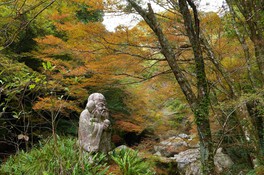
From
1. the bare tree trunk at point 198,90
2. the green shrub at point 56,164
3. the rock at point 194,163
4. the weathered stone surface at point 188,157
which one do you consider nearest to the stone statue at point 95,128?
the green shrub at point 56,164

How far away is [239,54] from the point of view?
6.69m

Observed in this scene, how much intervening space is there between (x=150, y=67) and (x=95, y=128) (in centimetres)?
196

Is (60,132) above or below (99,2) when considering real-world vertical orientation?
below

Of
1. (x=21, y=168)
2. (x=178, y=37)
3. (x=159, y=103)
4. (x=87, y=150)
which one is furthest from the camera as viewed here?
(x=159, y=103)

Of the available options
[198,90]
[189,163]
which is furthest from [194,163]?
[198,90]

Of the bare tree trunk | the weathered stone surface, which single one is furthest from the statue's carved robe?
the bare tree trunk

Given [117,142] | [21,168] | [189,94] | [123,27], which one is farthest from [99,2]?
[117,142]

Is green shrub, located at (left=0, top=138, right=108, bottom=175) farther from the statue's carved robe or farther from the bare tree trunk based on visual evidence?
the bare tree trunk

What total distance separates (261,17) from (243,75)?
2393mm

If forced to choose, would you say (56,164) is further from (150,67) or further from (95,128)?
(150,67)

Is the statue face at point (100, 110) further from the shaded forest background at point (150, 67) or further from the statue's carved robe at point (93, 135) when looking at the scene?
the shaded forest background at point (150, 67)

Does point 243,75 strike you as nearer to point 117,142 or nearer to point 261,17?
point 261,17

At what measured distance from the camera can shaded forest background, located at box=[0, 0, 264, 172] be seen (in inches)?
128

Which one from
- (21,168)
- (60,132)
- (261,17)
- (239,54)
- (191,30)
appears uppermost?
(261,17)
